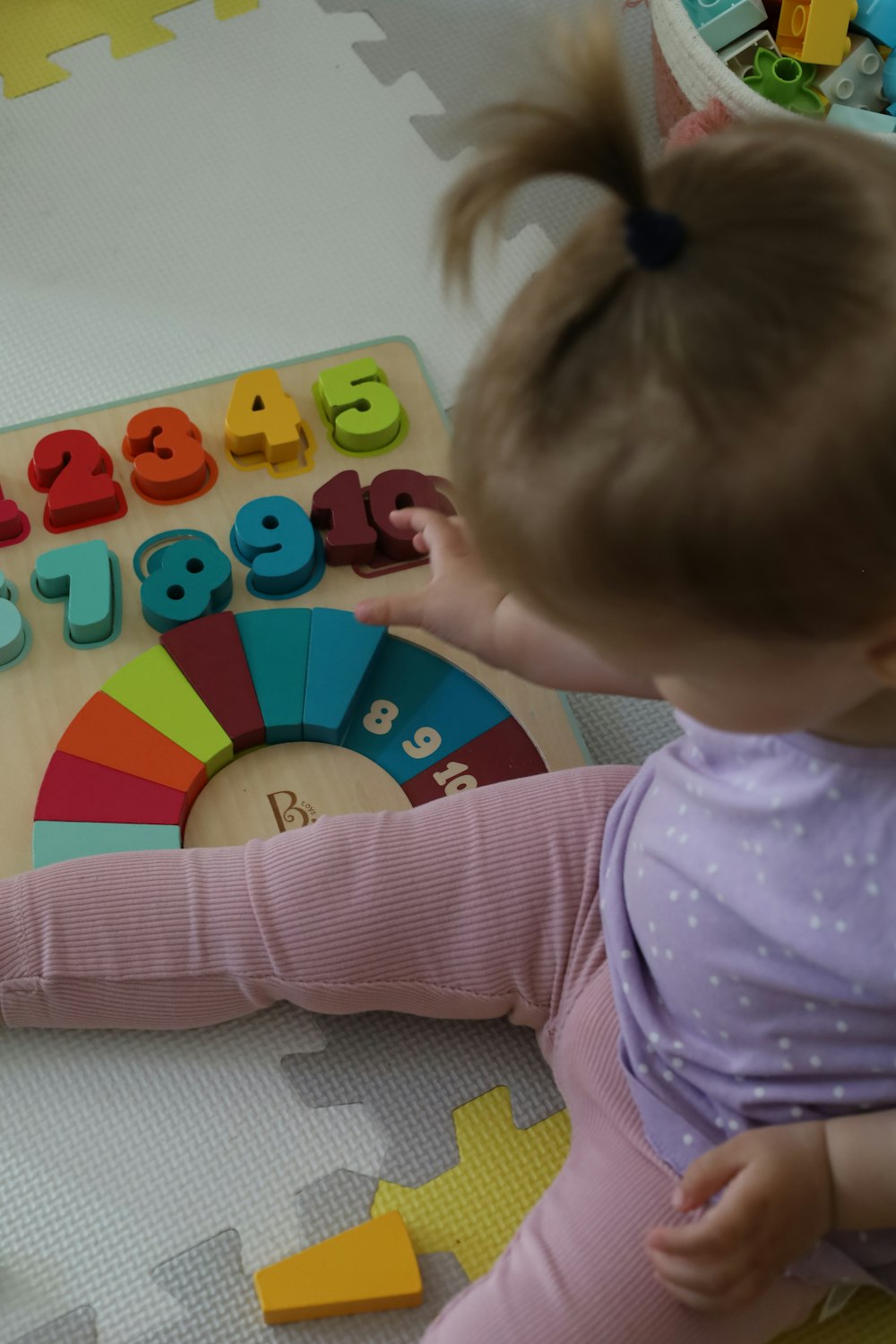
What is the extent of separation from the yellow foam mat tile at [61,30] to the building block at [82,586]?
638mm

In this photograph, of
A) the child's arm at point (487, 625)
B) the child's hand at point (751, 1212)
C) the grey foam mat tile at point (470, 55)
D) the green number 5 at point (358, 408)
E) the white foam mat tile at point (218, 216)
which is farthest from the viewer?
the grey foam mat tile at point (470, 55)

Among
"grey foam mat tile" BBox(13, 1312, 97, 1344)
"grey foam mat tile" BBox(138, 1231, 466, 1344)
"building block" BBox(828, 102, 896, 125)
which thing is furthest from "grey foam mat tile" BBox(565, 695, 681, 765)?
"building block" BBox(828, 102, 896, 125)

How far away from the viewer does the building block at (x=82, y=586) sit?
0.93m

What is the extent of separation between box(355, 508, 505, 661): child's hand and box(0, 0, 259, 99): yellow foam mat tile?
2.84 ft

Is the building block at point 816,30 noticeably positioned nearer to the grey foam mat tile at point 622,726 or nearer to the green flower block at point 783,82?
the green flower block at point 783,82

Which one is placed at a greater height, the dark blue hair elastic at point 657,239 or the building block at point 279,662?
the dark blue hair elastic at point 657,239

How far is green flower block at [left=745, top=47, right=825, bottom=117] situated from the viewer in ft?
4.05

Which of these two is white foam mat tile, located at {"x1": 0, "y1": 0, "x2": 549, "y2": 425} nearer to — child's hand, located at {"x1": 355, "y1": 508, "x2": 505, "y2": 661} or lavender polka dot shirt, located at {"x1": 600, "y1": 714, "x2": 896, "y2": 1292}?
child's hand, located at {"x1": 355, "y1": 508, "x2": 505, "y2": 661}

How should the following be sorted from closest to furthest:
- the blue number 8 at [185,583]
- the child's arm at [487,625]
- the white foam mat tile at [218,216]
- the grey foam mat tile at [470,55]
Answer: the child's arm at [487,625] < the blue number 8 at [185,583] < the white foam mat tile at [218,216] < the grey foam mat tile at [470,55]

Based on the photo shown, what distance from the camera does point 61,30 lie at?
1.36 metres

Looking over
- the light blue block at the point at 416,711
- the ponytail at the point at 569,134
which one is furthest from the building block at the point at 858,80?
the ponytail at the point at 569,134

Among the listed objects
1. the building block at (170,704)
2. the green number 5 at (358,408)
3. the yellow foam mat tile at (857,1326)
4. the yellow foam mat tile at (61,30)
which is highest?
the yellow foam mat tile at (61,30)

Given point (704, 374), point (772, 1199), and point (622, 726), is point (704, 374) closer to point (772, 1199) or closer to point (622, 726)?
point (772, 1199)

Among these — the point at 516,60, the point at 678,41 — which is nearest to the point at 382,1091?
the point at 516,60
